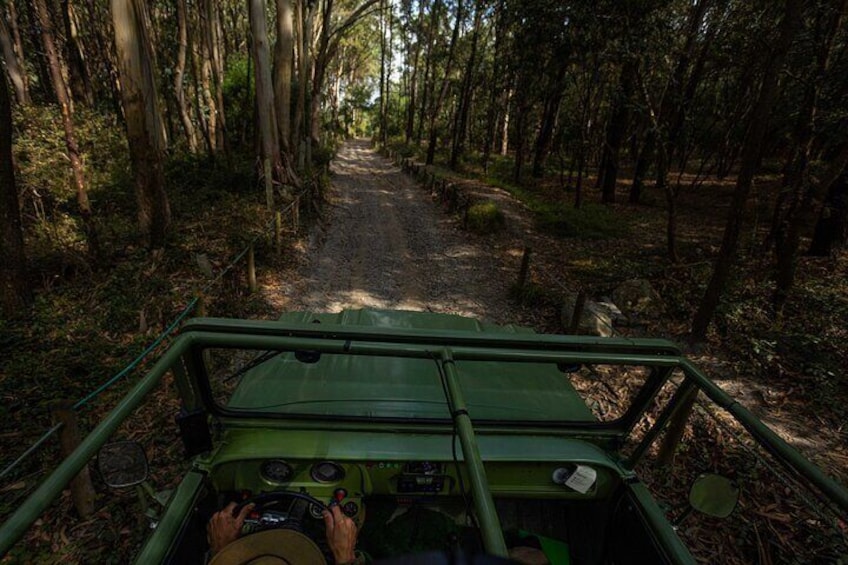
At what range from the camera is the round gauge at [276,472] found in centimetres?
235

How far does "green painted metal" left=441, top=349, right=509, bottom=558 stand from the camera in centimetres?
113

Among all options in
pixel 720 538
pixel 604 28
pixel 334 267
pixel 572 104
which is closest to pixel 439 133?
pixel 572 104

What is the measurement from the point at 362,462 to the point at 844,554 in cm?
487

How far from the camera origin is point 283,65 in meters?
13.5

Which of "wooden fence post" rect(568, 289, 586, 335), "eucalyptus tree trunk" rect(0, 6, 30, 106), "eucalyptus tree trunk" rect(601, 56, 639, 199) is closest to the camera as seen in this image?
"wooden fence post" rect(568, 289, 586, 335)

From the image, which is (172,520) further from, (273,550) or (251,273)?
(251,273)

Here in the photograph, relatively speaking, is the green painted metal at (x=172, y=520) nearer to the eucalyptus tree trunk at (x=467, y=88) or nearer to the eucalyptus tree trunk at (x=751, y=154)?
the eucalyptus tree trunk at (x=751, y=154)

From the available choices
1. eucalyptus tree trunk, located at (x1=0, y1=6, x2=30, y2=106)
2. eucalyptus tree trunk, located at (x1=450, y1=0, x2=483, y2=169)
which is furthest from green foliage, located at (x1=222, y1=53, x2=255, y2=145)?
eucalyptus tree trunk, located at (x1=450, y1=0, x2=483, y2=169)

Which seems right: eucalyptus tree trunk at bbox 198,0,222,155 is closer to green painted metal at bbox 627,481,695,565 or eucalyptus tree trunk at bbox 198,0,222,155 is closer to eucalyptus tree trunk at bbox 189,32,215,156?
eucalyptus tree trunk at bbox 189,32,215,156

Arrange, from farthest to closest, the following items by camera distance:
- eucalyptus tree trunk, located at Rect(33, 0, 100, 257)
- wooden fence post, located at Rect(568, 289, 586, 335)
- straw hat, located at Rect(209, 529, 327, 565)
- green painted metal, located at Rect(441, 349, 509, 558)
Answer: wooden fence post, located at Rect(568, 289, 586, 335), eucalyptus tree trunk, located at Rect(33, 0, 100, 257), straw hat, located at Rect(209, 529, 327, 565), green painted metal, located at Rect(441, 349, 509, 558)

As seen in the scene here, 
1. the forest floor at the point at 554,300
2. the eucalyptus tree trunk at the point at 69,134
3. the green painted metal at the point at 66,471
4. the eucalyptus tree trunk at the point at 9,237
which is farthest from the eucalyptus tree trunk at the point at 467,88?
the green painted metal at the point at 66,471

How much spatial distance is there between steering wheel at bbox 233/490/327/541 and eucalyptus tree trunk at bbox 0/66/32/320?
5.37 m

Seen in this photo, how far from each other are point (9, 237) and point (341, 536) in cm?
610

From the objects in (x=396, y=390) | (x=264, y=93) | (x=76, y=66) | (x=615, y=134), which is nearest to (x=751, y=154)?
(x=396, y=390)
